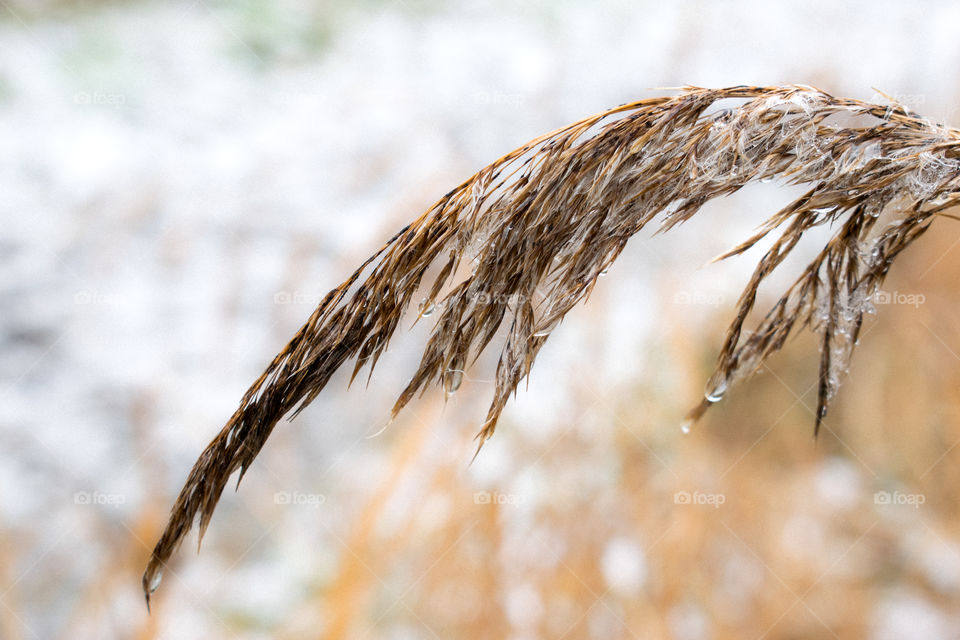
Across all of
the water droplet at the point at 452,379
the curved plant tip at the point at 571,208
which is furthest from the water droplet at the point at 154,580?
the water droplet at the point at 452,379

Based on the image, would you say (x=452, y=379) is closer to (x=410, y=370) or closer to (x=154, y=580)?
(x=154, y=580)

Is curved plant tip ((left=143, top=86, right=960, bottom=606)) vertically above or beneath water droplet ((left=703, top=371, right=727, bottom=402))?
above

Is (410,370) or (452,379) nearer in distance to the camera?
(452,379)

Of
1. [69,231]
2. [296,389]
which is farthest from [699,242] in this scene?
[69,231]

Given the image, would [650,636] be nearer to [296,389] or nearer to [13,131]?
[296,389]

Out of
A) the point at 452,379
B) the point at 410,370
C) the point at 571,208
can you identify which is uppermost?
the point at 571,208

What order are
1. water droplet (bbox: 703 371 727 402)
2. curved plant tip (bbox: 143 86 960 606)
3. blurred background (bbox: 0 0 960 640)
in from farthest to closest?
blurred background (bbox: 0 0 960 640) → water droplet (bbox: 703 371 727 402) → curved plant tip (bbox: 143 86 960 606)

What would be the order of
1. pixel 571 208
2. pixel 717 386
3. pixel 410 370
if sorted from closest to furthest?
pixel 571 208, pixel 717 386, pixel 410 370

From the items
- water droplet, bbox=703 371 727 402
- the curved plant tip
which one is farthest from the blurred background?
the curved plant tip

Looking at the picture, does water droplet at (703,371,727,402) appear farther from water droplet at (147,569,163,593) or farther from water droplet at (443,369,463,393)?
water droplet at (147,569,163,593)

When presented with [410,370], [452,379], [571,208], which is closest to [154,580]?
[452,379]
